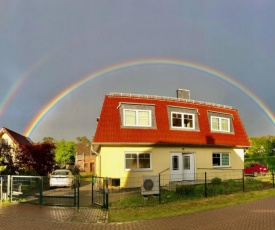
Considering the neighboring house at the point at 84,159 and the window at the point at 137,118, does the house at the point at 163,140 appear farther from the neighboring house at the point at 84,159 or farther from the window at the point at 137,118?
the neighboring house at the point at 84,159

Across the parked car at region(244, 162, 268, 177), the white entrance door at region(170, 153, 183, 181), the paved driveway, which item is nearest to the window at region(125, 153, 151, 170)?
the white entrance door at region(170, 153, 183, 181)

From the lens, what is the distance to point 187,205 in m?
14.5

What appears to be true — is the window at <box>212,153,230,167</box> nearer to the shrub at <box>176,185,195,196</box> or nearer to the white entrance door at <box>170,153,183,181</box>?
the white entrance door at <box>170,153,183,181</box>

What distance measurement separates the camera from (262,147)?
8956 centimetres

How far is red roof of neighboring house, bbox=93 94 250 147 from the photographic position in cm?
2405

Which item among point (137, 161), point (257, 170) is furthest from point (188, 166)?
point (257, 170)

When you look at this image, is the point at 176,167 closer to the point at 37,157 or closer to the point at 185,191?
the point at 185,191

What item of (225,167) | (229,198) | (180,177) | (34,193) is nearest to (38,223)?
(34,193)

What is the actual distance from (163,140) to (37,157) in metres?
16.0

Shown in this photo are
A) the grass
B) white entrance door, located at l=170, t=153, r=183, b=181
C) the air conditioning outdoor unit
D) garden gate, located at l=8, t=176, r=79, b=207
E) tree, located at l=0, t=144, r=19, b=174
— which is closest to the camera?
the grass

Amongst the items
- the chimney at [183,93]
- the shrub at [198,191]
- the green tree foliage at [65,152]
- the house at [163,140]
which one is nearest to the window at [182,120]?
the house at [163,140]

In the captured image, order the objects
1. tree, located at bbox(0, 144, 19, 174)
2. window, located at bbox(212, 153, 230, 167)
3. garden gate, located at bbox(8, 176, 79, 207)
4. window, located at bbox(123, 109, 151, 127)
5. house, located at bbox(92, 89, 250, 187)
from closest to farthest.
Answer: garden gate, located at bbox(8, 176, 79, 207)
house, located at bbox(92, 89, 250, 187)
window, located at bbox(123, 109, 151, 127)
window, located at bbox(212, 153, 230, 167)
tree, located at bbox(0, 144, 19, 174)

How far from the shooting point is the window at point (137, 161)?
24.1 metres

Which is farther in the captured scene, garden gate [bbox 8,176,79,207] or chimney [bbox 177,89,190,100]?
chimney [bbox 177,89,190,100]
